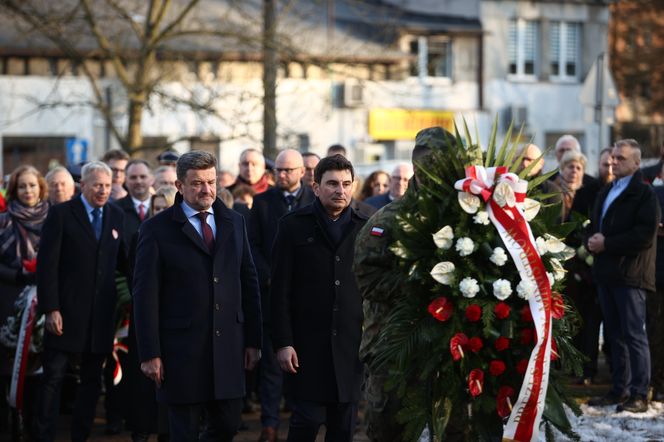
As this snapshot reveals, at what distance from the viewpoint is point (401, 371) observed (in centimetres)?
594

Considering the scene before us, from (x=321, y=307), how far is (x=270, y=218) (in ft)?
9.29

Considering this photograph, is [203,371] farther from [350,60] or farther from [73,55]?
[350,60]

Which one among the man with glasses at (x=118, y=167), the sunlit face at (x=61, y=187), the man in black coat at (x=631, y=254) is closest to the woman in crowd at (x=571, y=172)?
the man in black coat at (x=631, y=254)

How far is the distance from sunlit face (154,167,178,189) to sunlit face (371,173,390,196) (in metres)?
3.36

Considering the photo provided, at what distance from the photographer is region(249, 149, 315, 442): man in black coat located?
31.3ft

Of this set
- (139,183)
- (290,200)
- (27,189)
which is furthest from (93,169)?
(139,183)

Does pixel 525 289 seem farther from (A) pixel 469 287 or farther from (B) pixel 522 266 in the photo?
(A) pixel 469 287

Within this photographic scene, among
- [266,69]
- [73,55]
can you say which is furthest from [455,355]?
[73,55]

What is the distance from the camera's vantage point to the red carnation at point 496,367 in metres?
5.87

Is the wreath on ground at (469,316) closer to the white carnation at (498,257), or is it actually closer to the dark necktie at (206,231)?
the white carnation at (498,257)

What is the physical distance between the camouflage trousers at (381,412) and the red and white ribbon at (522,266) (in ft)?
2.43

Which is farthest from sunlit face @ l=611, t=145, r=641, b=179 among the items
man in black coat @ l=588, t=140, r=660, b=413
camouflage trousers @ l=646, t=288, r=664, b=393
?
camouflage trousers @ l=646, t=288, r=664, b=393

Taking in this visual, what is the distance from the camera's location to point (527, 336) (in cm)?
591

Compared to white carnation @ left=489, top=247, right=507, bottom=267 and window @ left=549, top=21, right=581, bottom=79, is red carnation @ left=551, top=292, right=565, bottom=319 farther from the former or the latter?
window @ left=549, top=21, right=581, bottom=79
